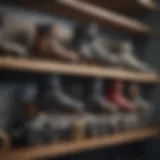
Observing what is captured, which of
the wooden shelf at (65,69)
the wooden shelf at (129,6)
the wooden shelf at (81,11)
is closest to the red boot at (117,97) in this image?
the wooden shelf at (65,69)

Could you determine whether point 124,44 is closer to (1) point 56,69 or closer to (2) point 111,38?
(2) point 111,38

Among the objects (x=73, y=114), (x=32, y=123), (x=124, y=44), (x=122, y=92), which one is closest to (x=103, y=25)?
(x=124, y=44)

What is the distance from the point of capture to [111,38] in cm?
213

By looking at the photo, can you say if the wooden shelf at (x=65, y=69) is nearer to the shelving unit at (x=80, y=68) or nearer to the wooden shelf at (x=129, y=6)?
the shelving unit at (x=80, y=68)

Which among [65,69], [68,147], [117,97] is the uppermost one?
[65,69]

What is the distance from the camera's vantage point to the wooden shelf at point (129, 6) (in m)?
1.96

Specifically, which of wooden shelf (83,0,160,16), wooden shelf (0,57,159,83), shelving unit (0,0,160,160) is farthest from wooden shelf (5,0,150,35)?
wooden shelf (0,57,159,83)

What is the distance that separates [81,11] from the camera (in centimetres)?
159

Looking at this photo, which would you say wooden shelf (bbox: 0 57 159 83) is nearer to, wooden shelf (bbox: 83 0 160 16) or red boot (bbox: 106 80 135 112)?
red boot (bbox: 106 80 135 112)

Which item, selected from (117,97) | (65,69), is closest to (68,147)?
(65,69)

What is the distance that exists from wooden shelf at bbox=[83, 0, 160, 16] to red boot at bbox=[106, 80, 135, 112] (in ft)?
1.26

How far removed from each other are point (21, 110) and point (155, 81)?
0.79 meters

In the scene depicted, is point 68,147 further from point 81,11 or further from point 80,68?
point 81,11

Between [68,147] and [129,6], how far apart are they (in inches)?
36.4
